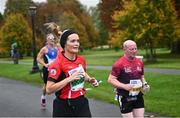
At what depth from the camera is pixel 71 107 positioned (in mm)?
5863

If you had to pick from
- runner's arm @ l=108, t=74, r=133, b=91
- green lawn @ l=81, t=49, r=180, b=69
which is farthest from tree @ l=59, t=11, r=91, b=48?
runner's arm @ l=108, t=74, r=133, b=91

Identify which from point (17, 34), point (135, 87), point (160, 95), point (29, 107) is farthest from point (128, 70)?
point (17, 34)

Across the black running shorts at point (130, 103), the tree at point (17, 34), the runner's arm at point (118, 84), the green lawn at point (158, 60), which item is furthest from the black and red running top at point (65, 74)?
the tree at point (17, 34)

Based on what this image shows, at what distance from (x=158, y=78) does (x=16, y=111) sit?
7.44 meters

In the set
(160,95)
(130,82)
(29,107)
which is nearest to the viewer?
→ (130,82)

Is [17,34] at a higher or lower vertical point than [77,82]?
higher

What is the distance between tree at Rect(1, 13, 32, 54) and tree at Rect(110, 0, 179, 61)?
33.3m

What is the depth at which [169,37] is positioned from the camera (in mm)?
33719

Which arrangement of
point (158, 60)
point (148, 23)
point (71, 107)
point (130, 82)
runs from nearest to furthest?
1. point (71, 107)
2. point (130, 82)
3. point (148, 23)
4. point (158, 60)

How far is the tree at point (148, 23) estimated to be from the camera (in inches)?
1299

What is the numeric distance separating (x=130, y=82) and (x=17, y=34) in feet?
196

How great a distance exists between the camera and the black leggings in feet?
19.2

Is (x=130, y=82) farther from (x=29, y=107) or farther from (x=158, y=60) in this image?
(x=158, y=60)

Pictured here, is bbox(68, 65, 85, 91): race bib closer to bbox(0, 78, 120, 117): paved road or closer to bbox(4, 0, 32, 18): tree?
bbox(0, 78, 120, 117): paved road
